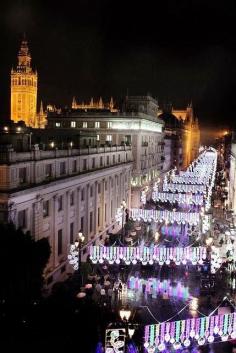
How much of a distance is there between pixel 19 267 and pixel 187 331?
9.95m

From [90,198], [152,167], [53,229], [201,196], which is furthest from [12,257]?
[152,167]

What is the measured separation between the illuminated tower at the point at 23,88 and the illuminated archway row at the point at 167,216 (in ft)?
354

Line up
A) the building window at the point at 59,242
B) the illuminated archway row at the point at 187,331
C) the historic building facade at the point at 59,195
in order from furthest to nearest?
the building window at the point at 59,242 → the historic building facade at the point at 59,195 → the illuminated archway row at the point at 187,331

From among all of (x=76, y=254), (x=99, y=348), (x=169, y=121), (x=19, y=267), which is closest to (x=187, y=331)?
(x=99, y=348)

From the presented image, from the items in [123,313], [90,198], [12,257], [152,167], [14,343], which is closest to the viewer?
[14,343]

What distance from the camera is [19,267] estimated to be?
23438mm

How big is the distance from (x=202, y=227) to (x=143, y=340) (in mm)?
36999

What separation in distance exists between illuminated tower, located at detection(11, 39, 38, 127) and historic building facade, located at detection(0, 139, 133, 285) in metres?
105

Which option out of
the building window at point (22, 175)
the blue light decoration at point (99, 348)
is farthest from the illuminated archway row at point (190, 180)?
the blue light decoration at point (99, 348)

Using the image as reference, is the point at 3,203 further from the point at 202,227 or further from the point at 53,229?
the point at 202,227

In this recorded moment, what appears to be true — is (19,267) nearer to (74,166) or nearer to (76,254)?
(76,254)

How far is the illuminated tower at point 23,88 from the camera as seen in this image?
16250 cm

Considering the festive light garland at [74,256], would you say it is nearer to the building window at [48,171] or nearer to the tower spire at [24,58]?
the building window at [48,171]

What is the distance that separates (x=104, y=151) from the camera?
202 ft
